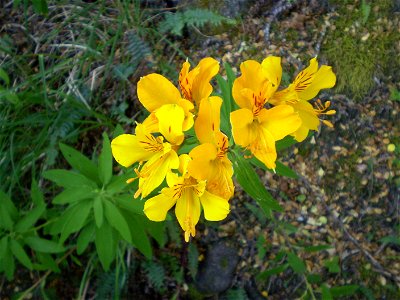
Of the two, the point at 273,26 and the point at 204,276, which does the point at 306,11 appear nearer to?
the point at 273,26

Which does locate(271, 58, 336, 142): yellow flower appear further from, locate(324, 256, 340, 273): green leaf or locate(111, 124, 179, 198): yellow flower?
locate(324, 256, 340, 273): green leaf

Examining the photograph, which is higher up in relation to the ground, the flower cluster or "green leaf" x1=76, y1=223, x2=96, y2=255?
the flower cluster

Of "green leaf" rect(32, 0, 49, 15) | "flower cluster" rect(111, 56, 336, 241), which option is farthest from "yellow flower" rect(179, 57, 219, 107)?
"green leaf" rect(32, 0, 49, 15)

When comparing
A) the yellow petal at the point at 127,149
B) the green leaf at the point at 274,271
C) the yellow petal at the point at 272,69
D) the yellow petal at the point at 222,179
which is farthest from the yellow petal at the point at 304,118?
the green leaf at the point at 274,271

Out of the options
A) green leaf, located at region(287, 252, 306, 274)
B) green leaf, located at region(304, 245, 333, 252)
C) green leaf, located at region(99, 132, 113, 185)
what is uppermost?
green leaf, located at region(99, 132, 113, 185)

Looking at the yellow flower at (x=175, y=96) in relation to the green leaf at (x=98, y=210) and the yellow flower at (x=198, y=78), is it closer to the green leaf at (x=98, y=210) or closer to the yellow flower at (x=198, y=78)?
the yellow flower at (x=198, y=78)

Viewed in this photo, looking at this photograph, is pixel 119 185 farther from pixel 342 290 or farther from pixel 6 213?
pixel 342 290

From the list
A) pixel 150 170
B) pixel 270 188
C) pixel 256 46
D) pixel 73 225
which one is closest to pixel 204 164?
pixel 150 170

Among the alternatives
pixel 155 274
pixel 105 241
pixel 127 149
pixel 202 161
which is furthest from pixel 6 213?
pixel 202 161
